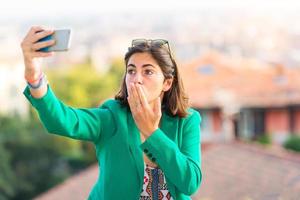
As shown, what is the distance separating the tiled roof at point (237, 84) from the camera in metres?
16.5

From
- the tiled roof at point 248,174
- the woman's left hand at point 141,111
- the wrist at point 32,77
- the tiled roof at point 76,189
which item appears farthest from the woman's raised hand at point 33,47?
the tiled roof at point 76,189

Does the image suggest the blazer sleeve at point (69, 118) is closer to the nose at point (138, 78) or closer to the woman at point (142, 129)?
the woman at point (142, 129)

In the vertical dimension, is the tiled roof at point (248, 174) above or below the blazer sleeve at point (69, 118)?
below

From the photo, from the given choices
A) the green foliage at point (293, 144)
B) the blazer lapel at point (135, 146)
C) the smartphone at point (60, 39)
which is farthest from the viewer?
the green foliage at point (293, 144)

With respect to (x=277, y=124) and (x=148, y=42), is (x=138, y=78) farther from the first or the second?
(x=277, y=124)

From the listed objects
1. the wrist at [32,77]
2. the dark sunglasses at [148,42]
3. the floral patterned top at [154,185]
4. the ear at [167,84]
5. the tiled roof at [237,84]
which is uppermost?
the dark sunglasses at [148,42]

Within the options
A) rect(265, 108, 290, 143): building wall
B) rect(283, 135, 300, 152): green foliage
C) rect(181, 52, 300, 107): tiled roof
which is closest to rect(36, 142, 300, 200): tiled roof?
rect(283, 135, 300, 152): green foliage

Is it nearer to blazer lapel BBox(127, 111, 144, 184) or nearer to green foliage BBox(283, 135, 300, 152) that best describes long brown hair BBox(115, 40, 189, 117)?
blazer lapel BBox(127, 111, 144, 184)

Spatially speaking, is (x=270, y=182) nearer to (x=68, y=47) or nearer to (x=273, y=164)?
(x=273, y=164)

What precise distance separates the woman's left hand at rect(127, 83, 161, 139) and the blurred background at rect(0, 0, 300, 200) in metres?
0.20

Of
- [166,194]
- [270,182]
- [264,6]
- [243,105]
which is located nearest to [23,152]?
[243,105]

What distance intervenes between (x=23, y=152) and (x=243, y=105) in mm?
5898

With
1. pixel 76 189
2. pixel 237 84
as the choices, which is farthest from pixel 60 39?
pixel 237 84

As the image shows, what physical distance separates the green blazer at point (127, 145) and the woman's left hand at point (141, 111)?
0.02 metres
